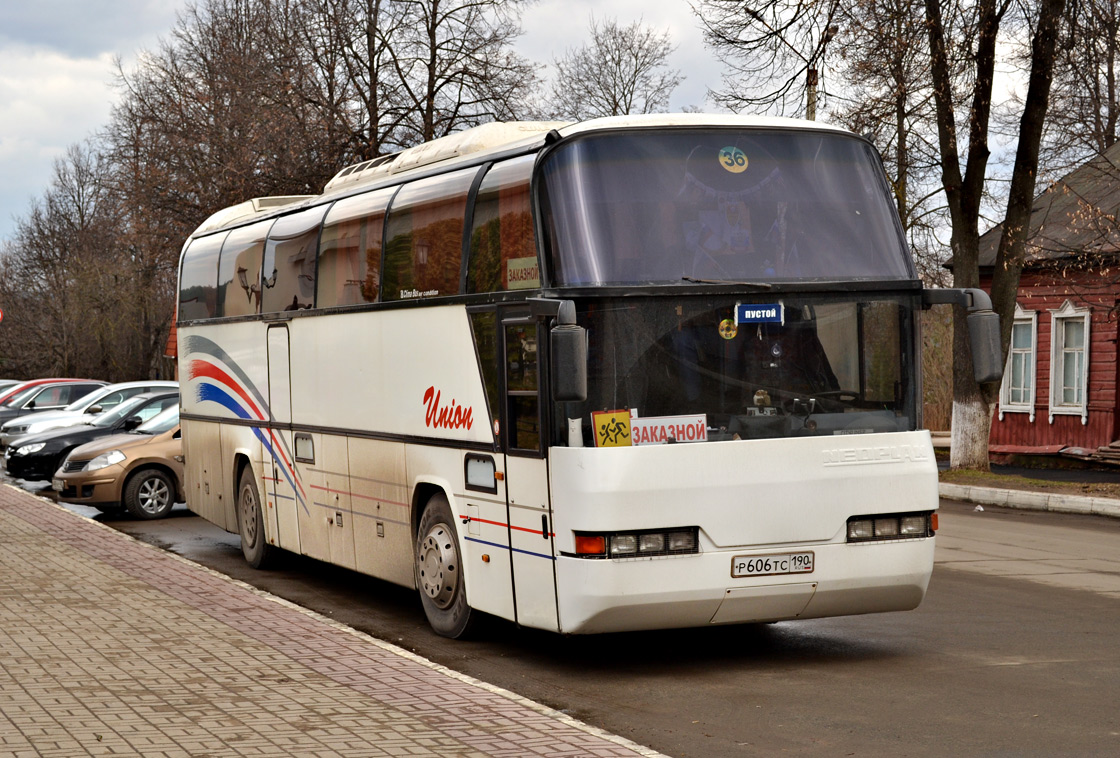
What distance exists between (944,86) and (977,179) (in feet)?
6.78

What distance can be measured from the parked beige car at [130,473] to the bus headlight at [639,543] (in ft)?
39.8

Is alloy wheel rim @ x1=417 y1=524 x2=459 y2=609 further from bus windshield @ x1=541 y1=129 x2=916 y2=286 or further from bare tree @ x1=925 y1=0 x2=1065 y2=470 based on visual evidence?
bare tree @ x1=925 y1=0 x2=1065 y2=470

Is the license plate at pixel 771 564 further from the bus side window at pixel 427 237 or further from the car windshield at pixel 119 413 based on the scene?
the car windshield at pixel 119 413

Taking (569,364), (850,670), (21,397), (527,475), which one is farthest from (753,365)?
(21,397)

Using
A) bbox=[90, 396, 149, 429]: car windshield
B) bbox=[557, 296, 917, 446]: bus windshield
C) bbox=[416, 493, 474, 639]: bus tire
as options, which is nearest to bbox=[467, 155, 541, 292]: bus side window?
bbox=[557, 296, 917, 446]: bus windshield

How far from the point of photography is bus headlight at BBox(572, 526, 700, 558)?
26.3 ft

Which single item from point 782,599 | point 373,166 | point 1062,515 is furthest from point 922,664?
point 1062,515

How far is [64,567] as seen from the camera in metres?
13.1

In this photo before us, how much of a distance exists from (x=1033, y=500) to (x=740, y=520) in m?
14.0

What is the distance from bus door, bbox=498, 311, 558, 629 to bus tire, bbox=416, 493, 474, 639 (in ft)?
3.14

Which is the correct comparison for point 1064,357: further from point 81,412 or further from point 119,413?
point 81,412

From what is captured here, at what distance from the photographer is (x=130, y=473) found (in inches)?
759

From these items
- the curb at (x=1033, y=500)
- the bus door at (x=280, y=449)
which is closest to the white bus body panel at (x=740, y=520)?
the bus door at (x=280, y=449)

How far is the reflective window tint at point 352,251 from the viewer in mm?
11031
